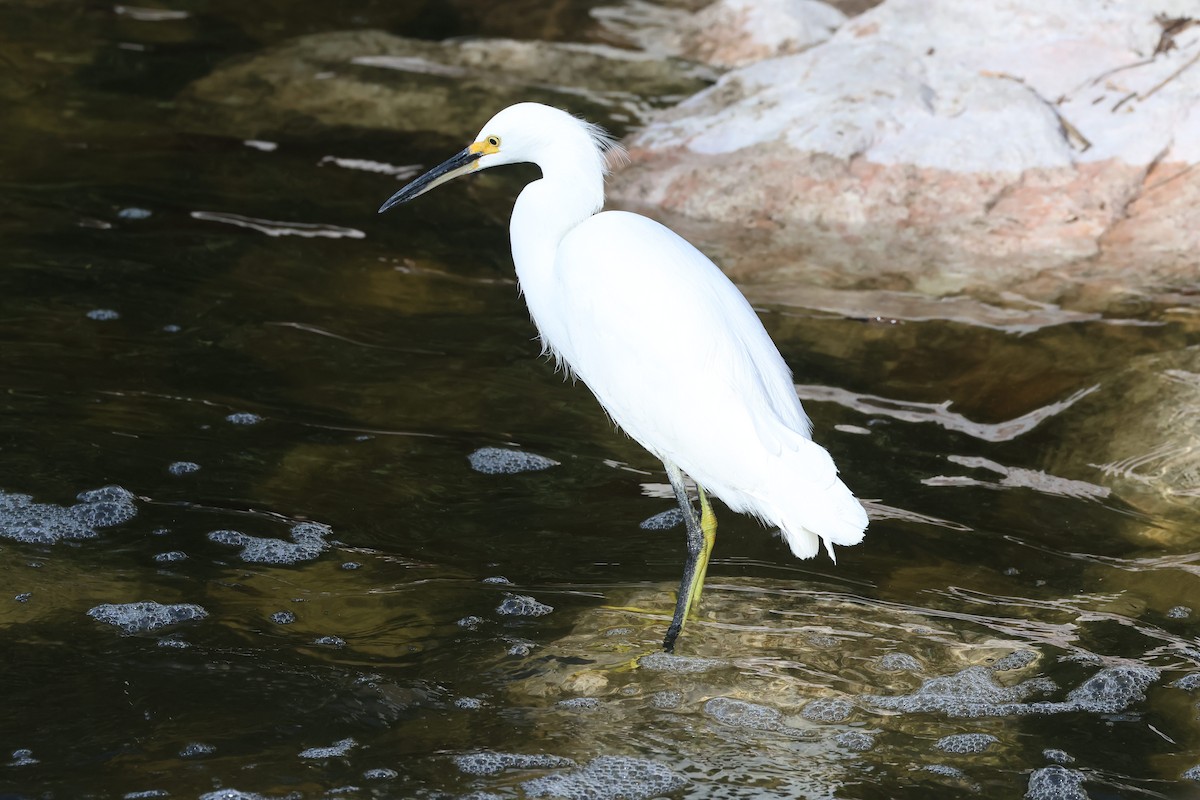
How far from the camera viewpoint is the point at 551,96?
23.3 feet

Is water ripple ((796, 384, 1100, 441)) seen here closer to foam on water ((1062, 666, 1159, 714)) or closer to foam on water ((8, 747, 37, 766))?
foam on water ((1062, 666, 1159, 714))

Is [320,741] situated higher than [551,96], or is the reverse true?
[551,96]

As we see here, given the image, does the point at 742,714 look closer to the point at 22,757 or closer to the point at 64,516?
the point at 22,757

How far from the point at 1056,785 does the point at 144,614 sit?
213 centimetres

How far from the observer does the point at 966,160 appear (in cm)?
568

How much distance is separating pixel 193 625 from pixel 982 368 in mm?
2811

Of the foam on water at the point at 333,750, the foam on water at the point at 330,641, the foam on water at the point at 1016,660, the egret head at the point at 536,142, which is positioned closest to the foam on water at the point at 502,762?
the foam on water at the point at 333,750


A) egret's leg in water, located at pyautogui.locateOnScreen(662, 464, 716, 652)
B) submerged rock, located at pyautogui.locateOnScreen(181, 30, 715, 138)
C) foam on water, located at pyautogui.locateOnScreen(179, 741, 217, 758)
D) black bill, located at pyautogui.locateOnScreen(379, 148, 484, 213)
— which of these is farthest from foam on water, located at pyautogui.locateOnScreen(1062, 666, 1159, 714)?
submerged rock, located at pyautogui.locateOnScreen(181, 30, 715, 138)

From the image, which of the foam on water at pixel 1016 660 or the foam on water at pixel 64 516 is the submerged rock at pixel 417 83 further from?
the foam on water at pixel 1016 660

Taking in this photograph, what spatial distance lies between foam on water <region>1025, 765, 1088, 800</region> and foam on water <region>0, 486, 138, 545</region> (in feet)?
7.99

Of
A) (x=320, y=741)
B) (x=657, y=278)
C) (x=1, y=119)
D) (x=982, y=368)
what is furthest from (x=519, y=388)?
(x=1, y=119)

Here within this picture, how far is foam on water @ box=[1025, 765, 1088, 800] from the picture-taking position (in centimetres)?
286

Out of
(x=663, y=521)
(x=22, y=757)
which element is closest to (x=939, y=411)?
(x=663, y=521)

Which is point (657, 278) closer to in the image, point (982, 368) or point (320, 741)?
point (320, 741)
